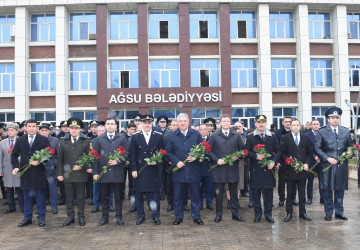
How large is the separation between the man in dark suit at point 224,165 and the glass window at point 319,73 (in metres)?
21.4

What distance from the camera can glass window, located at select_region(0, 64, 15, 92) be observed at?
26812mm

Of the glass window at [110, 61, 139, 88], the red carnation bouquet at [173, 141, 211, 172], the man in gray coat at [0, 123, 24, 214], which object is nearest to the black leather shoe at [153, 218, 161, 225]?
the red carnation bouquet at [173, 141, 211, 172]

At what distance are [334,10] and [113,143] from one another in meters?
24.3

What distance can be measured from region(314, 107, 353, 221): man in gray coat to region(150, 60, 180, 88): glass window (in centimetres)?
1919

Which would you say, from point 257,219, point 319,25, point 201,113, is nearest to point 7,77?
point 201,113

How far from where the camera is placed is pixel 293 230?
6.80m

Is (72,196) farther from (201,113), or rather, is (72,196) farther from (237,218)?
(201,113)

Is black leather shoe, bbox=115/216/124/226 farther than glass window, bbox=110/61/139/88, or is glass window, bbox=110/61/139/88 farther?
glass window, bbox=110/61/139/88

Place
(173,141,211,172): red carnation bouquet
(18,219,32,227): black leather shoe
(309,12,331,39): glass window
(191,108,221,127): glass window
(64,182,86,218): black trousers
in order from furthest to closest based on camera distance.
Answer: (309,12,331,39): glass window < (191,108,221,127): glass window < (64,182,86,218): black trousers < (18,219,32,227): black leather shoe < (173,141,211,172): red carnation bouquet

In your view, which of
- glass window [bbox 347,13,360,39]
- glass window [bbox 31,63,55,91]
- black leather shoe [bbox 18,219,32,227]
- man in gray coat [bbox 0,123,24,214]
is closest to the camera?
black leather shoe [bbox 18,219,32,227]

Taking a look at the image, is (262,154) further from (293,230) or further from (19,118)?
(19,118)

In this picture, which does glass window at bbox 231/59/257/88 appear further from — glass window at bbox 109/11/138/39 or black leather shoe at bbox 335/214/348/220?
black leather shoe at bbox 335/214/348/220

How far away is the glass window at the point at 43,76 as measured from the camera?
87.5 ft

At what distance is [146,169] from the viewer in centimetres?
761
